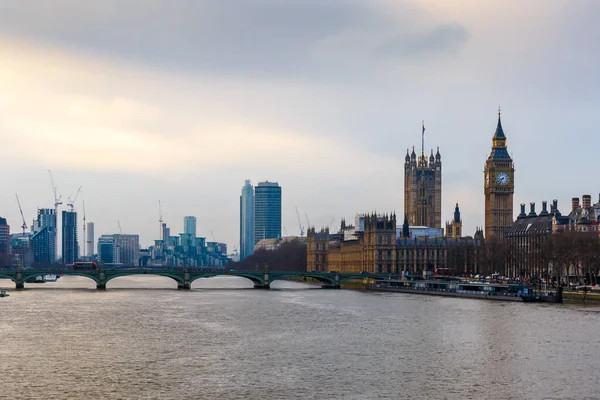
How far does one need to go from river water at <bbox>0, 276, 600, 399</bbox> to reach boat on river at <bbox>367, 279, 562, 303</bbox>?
9.61m

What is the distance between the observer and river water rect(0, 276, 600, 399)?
6825cm

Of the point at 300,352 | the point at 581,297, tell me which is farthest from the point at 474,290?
the point at 300,352

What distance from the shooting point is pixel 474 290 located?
16538 cm

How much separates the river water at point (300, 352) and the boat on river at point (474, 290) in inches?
378

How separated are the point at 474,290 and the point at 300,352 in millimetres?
84187

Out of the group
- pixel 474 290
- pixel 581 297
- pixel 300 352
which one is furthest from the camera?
pixel 474 290

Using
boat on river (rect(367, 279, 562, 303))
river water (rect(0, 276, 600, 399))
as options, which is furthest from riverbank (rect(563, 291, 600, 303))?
river water (rect(0, 276, 600, 399))

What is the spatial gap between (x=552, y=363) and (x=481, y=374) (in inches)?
299

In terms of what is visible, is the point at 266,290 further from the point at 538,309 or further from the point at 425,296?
the point at 538,309

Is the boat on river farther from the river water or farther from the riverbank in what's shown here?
the river water

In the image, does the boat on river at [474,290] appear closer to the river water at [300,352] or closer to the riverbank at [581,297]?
the riverbank at [581,297]

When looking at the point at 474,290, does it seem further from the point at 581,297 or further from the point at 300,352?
the point at 300,352

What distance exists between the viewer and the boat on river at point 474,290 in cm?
14625

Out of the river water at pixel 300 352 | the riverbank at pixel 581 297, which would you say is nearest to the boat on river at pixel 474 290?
the riverbank at pixel 581 297
